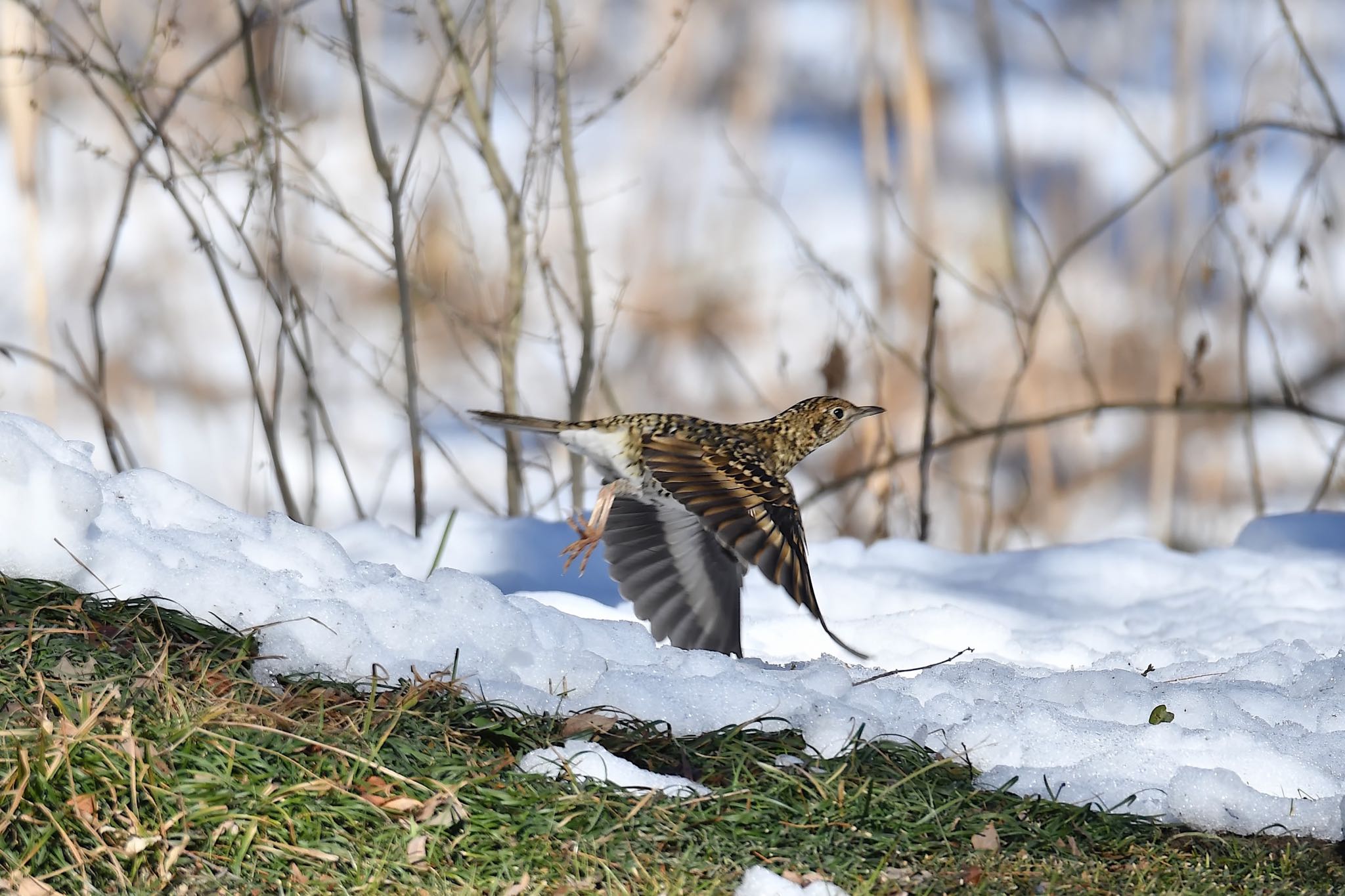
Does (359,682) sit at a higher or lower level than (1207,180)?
lower

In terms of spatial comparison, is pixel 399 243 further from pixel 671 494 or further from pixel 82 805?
pixel 82 805

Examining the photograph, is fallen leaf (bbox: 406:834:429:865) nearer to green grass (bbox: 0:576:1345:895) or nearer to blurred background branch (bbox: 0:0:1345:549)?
green grass (bbox: 0:576:1345:895)

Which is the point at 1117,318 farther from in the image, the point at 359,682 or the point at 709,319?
the point at 359,682

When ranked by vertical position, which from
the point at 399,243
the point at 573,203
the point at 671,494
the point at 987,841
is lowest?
the point at 987,841

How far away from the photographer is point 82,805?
1869 millimetres

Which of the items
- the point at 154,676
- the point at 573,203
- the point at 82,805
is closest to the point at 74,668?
the point at 154,676

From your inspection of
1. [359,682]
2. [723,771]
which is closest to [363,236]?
[359,682]

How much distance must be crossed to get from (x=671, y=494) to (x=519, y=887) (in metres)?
1.13

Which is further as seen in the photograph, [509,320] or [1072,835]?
[509,320]

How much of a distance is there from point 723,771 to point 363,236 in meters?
2.66

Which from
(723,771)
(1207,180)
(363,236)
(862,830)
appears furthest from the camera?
(1207,180)

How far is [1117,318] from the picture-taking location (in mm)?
8641

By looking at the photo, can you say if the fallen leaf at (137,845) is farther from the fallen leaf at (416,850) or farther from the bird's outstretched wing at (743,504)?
the bird's outstretched wing at (743,504)

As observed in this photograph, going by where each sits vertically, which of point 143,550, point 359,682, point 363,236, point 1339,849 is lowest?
point 1339,849
